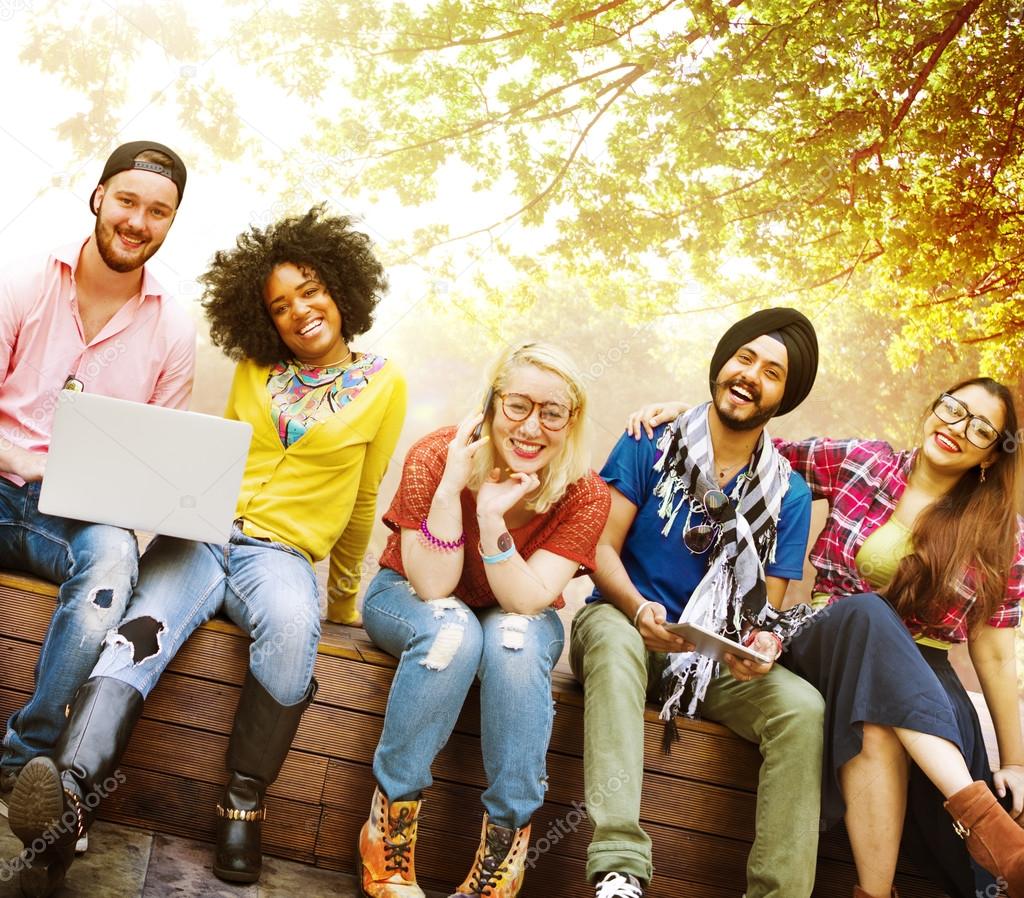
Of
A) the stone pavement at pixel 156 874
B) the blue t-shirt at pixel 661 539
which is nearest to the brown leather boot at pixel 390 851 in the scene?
the stone pavement at pixel 156 874

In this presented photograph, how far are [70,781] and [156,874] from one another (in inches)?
14.1

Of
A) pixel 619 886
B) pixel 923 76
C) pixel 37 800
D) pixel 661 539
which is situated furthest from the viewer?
pixel 923 76

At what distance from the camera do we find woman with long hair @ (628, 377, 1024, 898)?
1.94 m

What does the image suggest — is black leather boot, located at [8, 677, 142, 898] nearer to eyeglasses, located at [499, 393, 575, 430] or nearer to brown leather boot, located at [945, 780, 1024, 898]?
eyeglasses, located at [499, 393, 575, 430]

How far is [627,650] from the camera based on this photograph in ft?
6.57

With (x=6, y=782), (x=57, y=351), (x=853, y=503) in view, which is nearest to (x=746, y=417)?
(x=853, y=503)

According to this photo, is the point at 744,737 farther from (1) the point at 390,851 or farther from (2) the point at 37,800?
(2) the point at 37,800

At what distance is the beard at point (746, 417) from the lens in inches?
89.1

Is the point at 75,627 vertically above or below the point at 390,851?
above

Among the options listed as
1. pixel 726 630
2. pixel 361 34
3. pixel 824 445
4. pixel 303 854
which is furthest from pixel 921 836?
pixel 361 34

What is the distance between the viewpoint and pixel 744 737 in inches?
83.6

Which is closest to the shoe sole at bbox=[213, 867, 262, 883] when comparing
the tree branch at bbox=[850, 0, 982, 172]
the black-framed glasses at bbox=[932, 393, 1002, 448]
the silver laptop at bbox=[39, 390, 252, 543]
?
the silver laptop at bbox=[39, 390, 252, 543]

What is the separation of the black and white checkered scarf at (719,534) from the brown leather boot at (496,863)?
1.49ft

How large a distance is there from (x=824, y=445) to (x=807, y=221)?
2.16 metres
